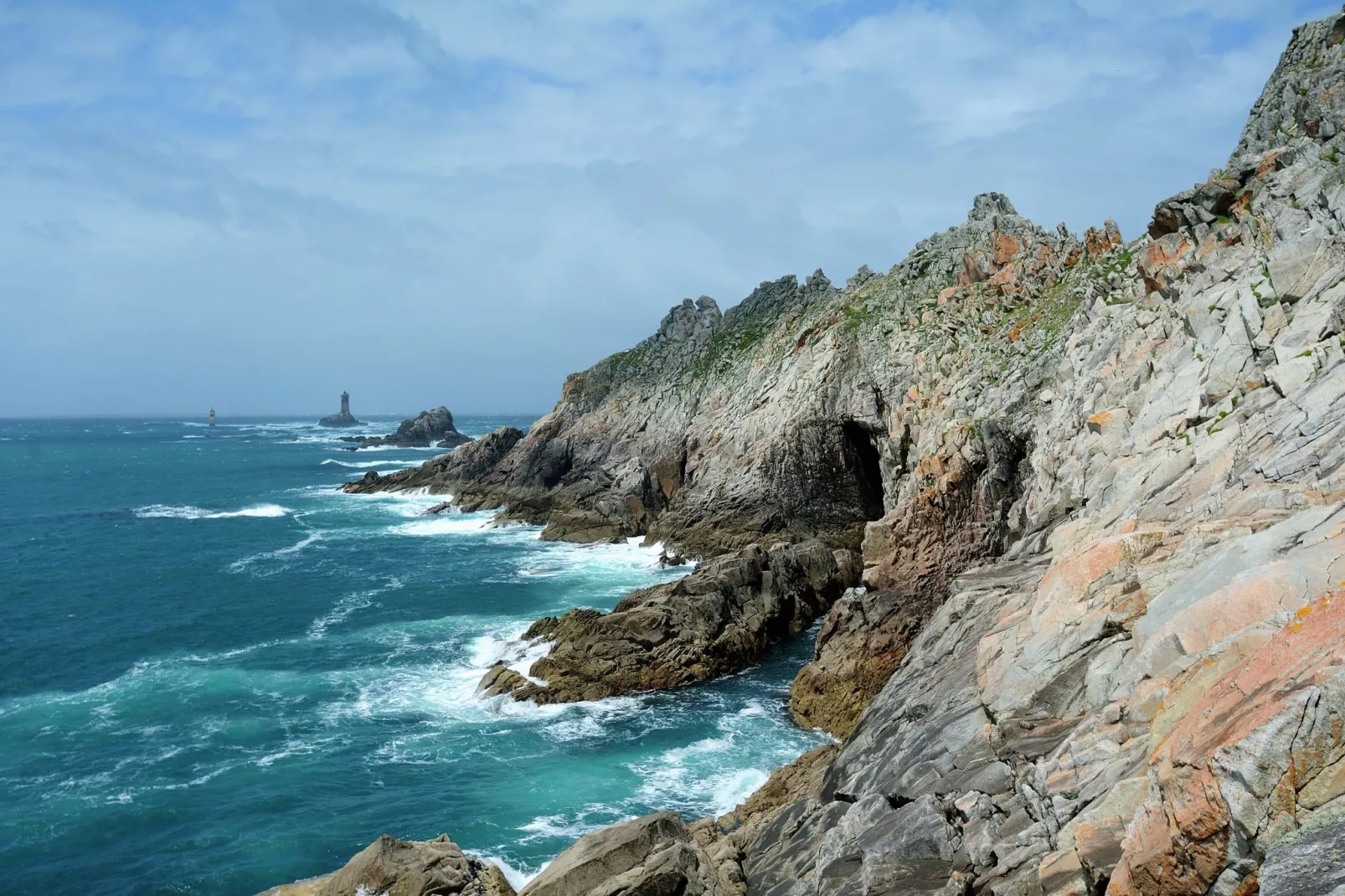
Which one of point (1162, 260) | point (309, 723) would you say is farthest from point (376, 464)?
point (1162, 260)

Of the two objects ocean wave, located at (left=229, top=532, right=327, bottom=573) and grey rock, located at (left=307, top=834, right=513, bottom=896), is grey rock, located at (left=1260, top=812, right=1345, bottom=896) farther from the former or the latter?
ocean wave, located at (left=229, top=532, right=327, bottom=573)

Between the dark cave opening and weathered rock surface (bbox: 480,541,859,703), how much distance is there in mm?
18064

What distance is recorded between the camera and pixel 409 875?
18.3 m

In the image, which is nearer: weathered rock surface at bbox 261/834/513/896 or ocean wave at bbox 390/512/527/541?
weathered rock surface at bbox 261/834/513/896

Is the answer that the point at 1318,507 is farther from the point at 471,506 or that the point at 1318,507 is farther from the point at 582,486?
the point at 471,506

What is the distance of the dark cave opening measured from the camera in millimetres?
63219

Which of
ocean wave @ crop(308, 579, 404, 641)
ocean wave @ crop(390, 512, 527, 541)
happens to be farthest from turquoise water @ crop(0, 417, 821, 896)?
ocean wave @ crop(390, 512, 527, 541)

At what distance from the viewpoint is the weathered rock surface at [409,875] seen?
59.8 ft

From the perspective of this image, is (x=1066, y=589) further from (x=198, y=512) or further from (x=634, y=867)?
(x=198, y=512)

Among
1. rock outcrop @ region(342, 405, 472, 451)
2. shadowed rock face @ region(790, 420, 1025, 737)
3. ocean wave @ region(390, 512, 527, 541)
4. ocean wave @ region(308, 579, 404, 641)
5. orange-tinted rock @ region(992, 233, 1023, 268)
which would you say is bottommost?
ocean wave @ region(308, 579, 404, 641)

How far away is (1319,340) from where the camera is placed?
19500 mm

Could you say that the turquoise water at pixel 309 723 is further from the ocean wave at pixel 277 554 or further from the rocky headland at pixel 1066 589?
the rocky headland at pixel 1066 589

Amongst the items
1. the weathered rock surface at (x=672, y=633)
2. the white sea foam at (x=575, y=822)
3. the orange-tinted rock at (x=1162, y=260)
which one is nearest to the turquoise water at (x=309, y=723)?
the white sea foam at (x=575, y=822)

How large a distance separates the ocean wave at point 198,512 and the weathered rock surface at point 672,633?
203 feet
